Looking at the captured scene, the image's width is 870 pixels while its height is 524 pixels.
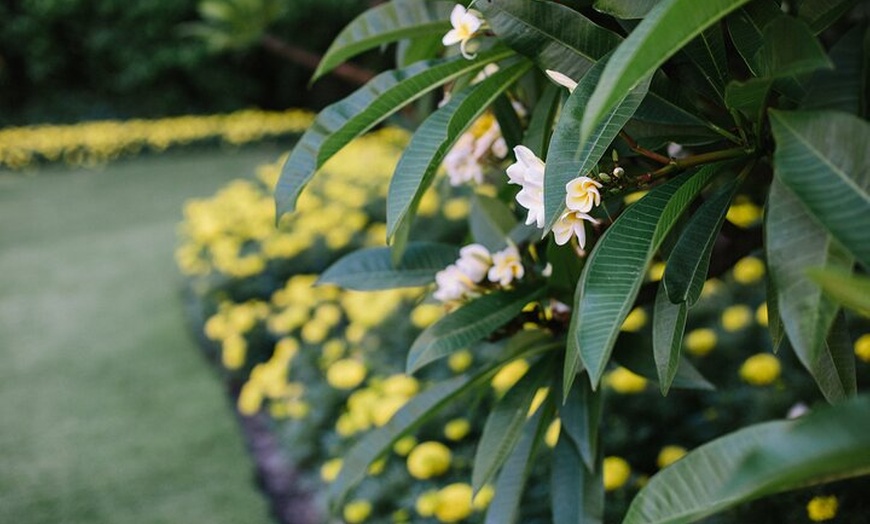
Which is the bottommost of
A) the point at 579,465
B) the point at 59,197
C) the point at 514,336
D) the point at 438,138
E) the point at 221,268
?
the point at 59,197

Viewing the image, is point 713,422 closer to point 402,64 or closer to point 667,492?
point 402,64

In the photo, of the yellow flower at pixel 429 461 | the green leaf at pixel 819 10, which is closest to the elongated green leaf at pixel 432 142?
the green leaf at pixel 819 10

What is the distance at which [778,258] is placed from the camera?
1.82 ft

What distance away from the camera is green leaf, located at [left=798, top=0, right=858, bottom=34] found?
0.64 metres

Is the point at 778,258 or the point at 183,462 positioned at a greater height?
the point at 778,258

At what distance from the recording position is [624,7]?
2.13 ft

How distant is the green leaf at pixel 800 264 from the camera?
524 millimetres

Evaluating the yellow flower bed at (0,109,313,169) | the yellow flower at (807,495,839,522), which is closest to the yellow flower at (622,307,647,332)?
the yellow flower at (807,495,839,522)

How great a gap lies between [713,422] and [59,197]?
654cm

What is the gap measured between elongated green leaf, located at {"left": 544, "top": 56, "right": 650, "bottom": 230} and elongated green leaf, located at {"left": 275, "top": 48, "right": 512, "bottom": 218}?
0.17m

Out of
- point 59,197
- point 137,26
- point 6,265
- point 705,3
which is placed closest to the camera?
point 705,3

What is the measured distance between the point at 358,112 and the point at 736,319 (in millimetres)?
1430

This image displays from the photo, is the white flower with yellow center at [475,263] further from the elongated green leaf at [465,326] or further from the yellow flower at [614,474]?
the yellow flower at [614,474]

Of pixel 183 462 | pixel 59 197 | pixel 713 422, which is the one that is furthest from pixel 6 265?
pixel 713 422
